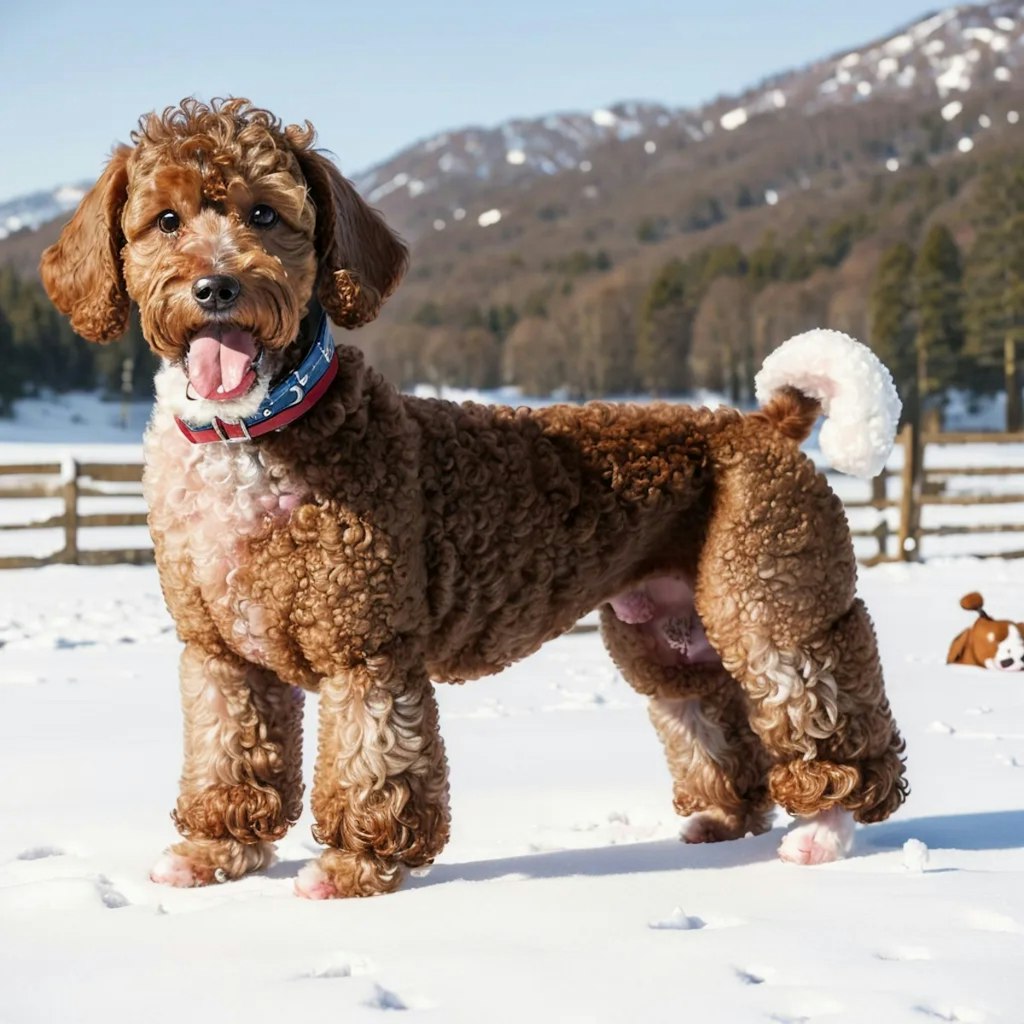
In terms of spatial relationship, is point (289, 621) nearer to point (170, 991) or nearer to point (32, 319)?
point (170, 991)

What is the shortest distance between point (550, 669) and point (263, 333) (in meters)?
5.49

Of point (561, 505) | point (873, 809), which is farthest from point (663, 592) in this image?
point (873, 809)

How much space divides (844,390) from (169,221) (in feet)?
7.05

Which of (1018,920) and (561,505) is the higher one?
(561,505)

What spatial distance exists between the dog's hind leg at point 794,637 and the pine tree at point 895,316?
5848cm

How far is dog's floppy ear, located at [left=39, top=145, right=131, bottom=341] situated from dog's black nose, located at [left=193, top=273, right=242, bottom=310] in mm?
492

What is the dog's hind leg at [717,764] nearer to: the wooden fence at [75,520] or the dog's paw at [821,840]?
the dog's paw at [821,840]

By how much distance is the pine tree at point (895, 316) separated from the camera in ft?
198

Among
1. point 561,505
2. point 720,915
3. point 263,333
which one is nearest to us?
point 263,333

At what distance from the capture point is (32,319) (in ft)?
231

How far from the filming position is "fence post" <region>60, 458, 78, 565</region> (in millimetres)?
13258

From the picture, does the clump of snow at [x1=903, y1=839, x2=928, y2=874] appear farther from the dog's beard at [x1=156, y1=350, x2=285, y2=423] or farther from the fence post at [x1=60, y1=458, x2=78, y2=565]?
the fence post at [x1=60, y1=458, x2=78, y2=565]

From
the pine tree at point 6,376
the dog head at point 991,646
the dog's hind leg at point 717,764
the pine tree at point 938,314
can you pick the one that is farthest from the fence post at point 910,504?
the pine tree at point 6,376

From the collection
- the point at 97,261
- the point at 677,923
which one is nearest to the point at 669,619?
the point at 677,923
